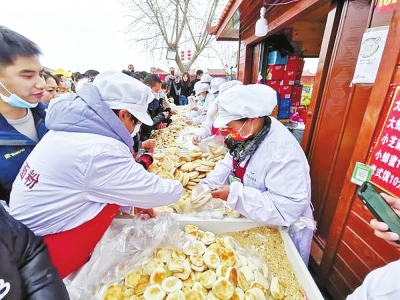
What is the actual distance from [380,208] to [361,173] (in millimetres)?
754

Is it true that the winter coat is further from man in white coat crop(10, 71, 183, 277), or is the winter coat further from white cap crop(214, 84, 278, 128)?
white cap crop(214, 84, 278, 128)

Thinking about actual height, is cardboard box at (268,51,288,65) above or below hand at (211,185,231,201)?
above

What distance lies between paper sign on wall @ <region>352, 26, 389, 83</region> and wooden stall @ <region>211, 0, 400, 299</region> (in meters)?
0.07

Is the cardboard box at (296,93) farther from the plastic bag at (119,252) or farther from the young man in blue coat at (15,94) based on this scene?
the young man in blue coat at (15,94)

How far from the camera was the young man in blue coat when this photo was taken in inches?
57.3

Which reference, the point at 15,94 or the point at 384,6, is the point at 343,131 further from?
the point at 15,94

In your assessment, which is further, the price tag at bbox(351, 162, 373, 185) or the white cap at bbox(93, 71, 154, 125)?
the price tag at bbox(351, 162, 373, 185)

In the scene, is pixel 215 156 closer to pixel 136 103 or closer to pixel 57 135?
pixel 136 103

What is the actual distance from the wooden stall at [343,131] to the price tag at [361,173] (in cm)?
5

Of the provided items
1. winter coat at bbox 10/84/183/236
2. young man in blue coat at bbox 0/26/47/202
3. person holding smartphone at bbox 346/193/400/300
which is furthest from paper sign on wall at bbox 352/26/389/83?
young man in blue coat at bbox 0/26/47/202

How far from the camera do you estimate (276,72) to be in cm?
447

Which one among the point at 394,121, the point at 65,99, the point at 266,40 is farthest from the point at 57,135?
the point at 266,40

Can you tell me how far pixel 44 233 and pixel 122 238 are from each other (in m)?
0.42

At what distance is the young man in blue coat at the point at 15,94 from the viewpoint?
57.3 inches
